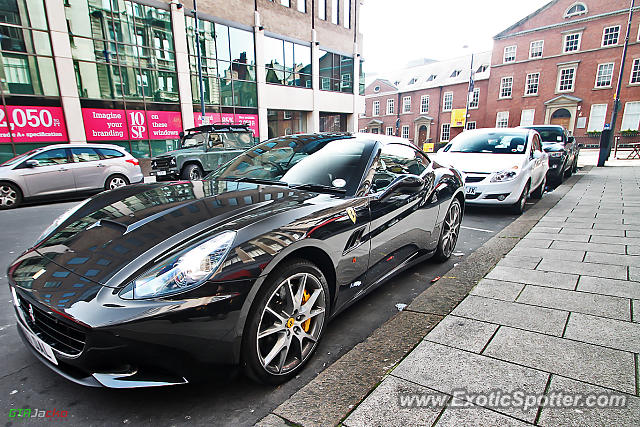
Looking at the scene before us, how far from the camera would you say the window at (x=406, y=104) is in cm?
5262

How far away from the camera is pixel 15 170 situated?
25.8 ft

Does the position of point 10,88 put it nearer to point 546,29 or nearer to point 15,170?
point 15,170

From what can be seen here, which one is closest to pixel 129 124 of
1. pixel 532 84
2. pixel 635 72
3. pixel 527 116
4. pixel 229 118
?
pixel 229 118

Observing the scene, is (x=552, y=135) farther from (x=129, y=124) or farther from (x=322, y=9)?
(x=322, y=9)

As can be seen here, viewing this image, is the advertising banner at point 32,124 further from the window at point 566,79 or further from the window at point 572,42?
the window at point 572,42

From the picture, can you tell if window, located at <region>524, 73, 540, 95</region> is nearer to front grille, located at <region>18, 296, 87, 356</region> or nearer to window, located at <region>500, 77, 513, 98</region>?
window, located at <region>500, 77, 513, 98</region>

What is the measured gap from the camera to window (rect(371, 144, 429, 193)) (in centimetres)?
288

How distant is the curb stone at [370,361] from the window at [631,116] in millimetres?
43663

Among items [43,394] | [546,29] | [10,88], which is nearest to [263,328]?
[43,394]

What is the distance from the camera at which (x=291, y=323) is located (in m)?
2.04

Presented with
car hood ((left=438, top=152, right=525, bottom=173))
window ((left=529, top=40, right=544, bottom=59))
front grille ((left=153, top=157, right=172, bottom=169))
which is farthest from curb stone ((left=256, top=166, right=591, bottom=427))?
window ((left=529, top=40, right=544, bottom=59))

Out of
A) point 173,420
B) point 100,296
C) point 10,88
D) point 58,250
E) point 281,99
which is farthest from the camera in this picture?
point 281,99

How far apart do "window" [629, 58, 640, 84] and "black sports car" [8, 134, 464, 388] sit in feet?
150

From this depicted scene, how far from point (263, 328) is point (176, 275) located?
1.83 feet
